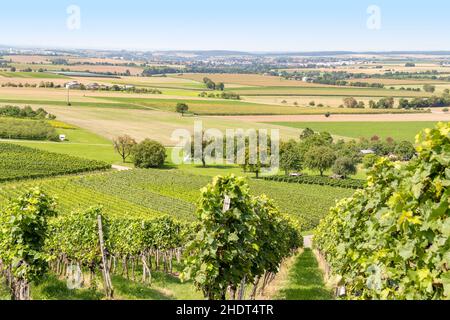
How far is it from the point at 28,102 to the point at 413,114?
329 feet

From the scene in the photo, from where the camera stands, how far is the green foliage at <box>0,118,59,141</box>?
96.7m

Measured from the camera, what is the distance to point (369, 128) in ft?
405


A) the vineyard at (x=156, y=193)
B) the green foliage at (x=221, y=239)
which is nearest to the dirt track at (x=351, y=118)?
the vineyard at (x=156, y=193)

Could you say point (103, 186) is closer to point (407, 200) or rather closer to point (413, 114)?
point (407, 200)

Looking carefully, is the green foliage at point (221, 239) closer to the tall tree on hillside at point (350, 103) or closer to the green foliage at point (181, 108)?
the green foliage at point (181, 108)

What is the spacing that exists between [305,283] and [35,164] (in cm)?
5892

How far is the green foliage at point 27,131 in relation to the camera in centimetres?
9669

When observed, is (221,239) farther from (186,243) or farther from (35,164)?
(35,164)

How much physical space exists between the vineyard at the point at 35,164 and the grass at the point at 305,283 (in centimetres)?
4456

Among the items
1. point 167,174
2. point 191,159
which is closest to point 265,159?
point 191,159

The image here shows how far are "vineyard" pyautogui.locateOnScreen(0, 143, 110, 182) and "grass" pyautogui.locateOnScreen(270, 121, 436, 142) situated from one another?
58.9 metres

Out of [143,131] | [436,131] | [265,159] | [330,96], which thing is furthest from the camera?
[330,96]
